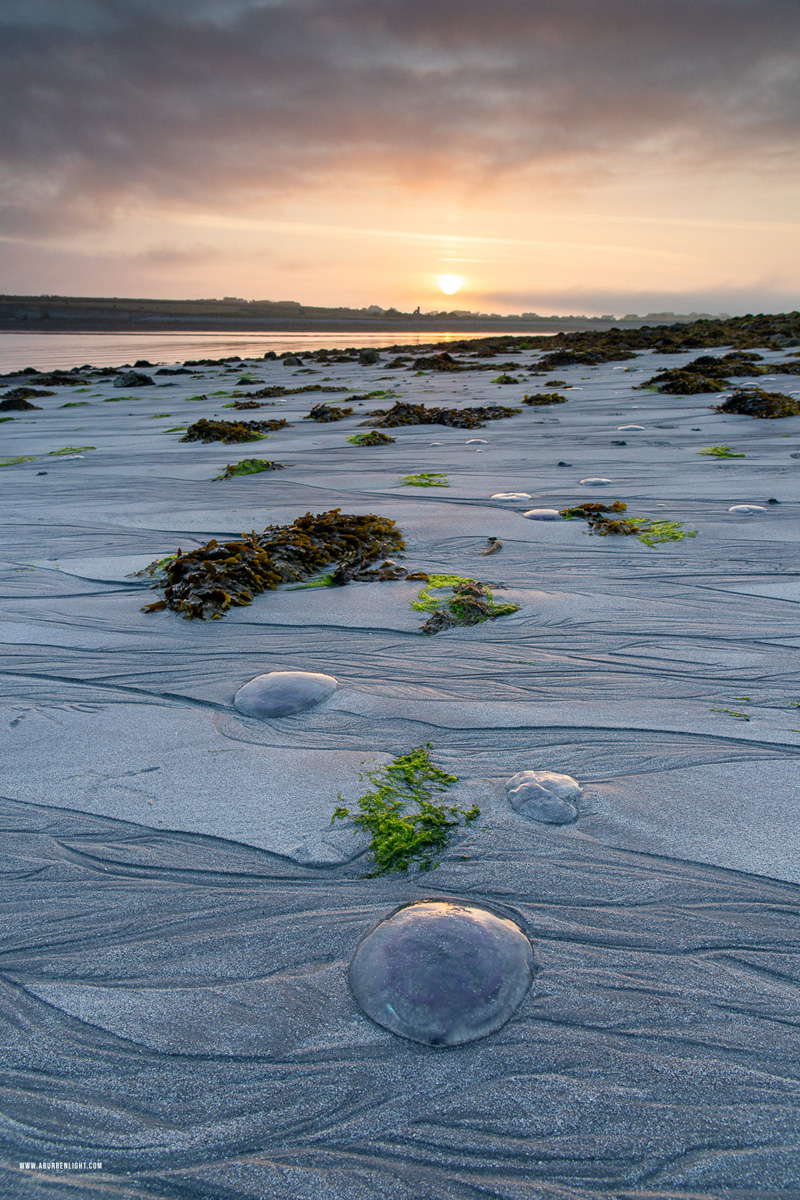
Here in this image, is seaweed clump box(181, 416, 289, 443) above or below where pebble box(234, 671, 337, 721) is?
above

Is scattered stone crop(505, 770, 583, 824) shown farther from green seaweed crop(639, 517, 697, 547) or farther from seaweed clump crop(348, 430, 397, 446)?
seaweed clump crop(348, 430, 397, 446)

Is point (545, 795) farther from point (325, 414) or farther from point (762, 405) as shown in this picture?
point (325, 414)

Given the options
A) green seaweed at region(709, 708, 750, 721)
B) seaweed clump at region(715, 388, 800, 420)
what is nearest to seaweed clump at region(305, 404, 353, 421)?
seaweed clump at region(715, 388, 800, 420)

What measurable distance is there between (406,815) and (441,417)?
7541 millimetres

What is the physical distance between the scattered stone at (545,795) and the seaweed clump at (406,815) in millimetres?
133

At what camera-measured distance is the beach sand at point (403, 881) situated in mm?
1066

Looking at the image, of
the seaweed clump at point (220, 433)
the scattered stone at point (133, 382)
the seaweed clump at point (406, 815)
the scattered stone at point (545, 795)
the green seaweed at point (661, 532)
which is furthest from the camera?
the scattered stone at point (133, 382)

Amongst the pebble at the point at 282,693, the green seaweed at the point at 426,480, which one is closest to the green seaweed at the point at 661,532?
the green seaweed at the point at 426,480

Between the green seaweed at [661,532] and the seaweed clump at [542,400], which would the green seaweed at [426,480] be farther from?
the seaweed clump at [542,400]

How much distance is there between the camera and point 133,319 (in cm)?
5844

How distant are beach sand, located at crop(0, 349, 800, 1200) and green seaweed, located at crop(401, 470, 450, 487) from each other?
1683mm

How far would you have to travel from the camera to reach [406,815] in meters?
1.79

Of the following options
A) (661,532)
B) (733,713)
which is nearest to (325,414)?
(661,532)

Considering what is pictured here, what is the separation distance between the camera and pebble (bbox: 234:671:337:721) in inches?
91.7
